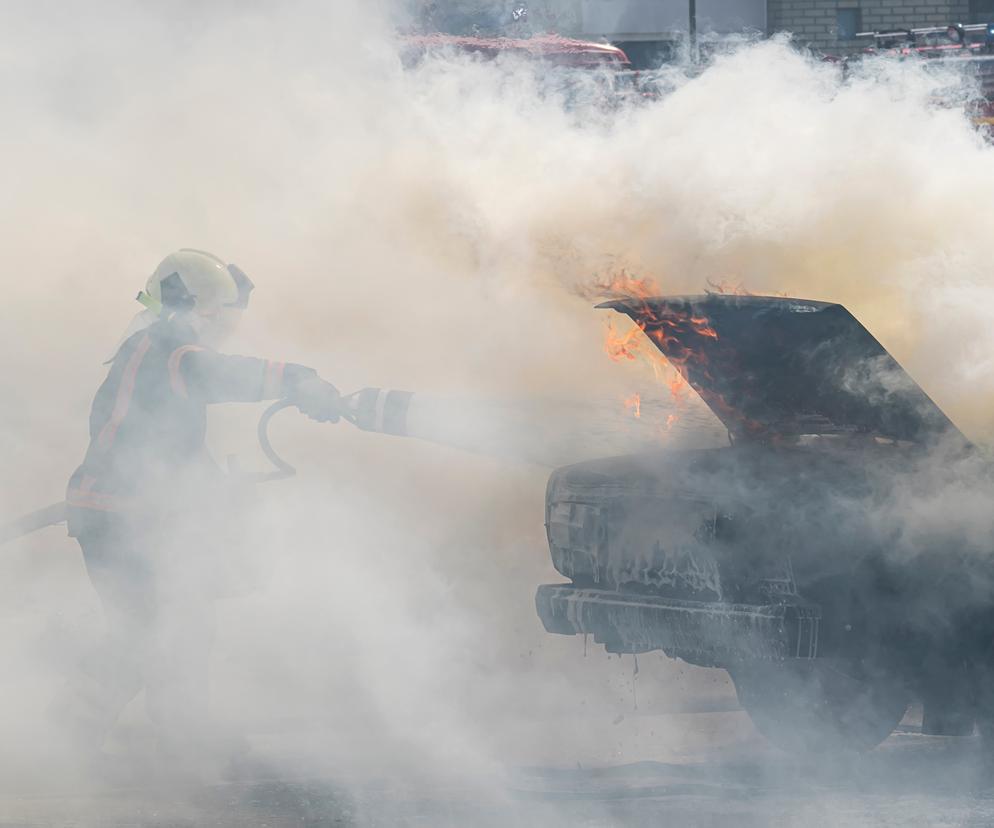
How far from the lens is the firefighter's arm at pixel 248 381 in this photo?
5.18 meters

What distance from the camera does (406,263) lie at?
752cm

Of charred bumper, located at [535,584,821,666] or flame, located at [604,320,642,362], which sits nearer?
charred bumper, located at [535,584,821,666]

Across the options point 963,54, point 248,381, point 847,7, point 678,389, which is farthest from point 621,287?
point 847,7

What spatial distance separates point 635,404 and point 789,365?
1.26 meters

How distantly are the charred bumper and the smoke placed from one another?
0.70 meters

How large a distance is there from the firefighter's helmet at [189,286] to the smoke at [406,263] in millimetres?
1019

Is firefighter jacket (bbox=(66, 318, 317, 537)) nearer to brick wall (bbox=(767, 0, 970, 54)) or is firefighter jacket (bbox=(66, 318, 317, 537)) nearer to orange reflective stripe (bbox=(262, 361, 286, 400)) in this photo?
orange reflective stripe (bbox=(262, 361, 286, 400))

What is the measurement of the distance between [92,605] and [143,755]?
1151 mm

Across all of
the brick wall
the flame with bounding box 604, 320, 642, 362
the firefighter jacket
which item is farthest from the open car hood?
the brick wall

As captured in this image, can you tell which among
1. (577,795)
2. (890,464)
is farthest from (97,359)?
(890,464)

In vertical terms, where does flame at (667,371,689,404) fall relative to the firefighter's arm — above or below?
below

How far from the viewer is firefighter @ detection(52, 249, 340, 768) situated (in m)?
5.24

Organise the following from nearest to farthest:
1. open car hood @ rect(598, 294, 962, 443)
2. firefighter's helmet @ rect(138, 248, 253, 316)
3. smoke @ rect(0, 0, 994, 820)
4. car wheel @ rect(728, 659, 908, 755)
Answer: open car hood @ rect(598, 294, 962, 443)
car wheel @ rect(728, 659, 908, 755)
firefighter's helmet @ rect(138, 248, 253, 316)
smoke @ rect(0, 0, 994, 820)

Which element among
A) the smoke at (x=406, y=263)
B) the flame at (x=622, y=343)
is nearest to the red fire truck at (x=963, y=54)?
the smoke at (x=406, y=263)
